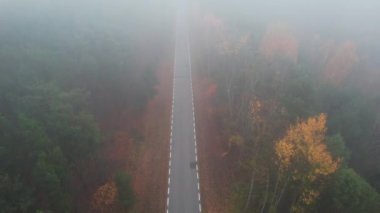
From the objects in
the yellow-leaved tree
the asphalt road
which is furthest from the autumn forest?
the asphalt road

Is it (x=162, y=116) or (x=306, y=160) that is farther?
(x=162, y=116)

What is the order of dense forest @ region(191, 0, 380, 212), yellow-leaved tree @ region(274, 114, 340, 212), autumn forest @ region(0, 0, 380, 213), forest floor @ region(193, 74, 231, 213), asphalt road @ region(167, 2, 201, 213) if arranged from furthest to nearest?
forest floor @ region(193, 74, 231, 213) → asphalt road @ region(167, 2, 201, 213) → dense forest @ region(191, 0, 380, 212) → autumn forest @ region(0, 0, 380, 213) → yellow-leaved tree @ region(274, 114, 340, 212)

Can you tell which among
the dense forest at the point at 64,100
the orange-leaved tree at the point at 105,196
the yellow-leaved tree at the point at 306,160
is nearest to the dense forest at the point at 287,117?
the yellow-leaved tree at the point at 306,160

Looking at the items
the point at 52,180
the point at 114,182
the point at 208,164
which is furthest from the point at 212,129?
the point at 52,180

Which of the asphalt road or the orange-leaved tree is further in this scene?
the asphalt road

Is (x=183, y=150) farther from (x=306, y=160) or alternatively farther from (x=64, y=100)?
(x=306, y=160)

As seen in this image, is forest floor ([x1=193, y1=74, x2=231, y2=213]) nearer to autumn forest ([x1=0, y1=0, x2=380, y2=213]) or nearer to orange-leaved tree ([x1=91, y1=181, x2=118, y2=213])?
autumn forest ([x1=0, y1=0, x2=380, y2=213])

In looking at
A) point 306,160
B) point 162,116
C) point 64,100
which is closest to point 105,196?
point 64,100

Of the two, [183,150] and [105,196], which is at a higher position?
[183,150]
